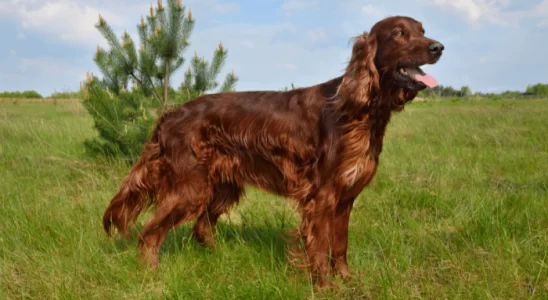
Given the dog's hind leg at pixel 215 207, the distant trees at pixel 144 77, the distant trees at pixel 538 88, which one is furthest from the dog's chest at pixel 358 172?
the distant trees at pixel 538 88

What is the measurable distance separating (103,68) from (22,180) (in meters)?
1.50

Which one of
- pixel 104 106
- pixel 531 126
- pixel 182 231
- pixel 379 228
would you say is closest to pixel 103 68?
pixel 104 106

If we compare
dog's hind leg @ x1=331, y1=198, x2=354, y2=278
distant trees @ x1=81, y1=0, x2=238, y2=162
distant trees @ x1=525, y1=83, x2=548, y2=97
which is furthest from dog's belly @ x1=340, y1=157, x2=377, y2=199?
distant trees @ x1=525, y1=83, x2=548, y2=97

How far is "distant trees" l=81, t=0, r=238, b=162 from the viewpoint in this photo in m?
4.99

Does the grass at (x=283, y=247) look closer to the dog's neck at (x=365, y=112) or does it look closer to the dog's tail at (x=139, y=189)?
the dog's tail at (x=139, y=189)

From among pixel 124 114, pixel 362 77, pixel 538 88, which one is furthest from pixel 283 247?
pixel 538 88

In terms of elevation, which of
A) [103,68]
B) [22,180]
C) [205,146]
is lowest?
[22,180]

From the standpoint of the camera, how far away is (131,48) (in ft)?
16.5

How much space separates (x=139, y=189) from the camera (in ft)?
9.70

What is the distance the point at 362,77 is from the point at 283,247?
1.27m

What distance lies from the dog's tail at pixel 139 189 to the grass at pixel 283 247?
18cm

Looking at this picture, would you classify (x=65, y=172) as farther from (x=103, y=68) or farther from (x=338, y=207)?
(x=338, y=207)

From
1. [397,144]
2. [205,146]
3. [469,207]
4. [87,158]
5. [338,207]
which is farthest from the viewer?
[397,144]

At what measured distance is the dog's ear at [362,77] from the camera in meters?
2.39
